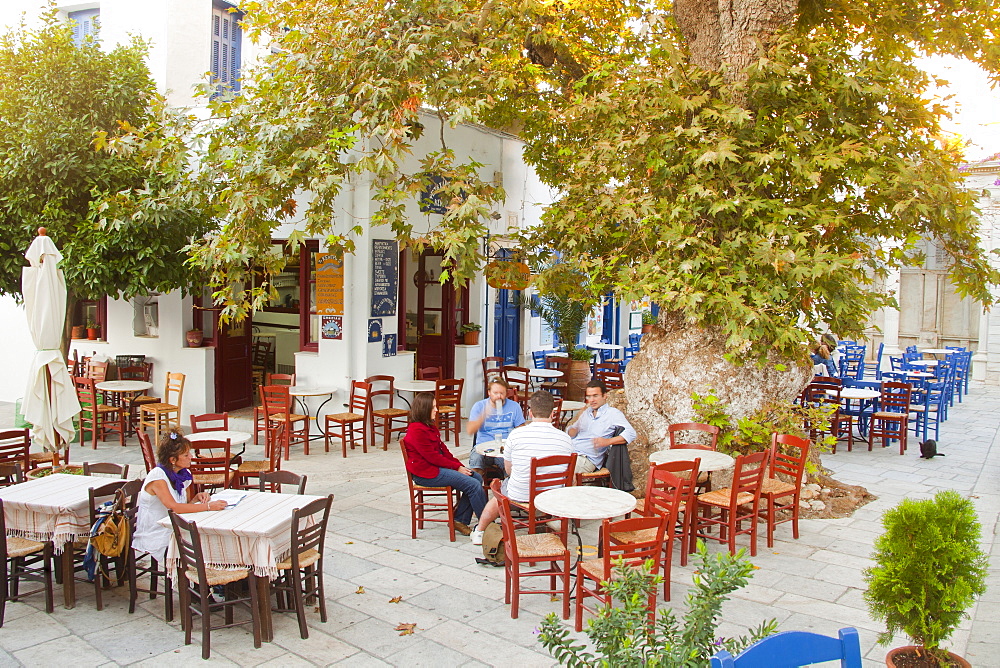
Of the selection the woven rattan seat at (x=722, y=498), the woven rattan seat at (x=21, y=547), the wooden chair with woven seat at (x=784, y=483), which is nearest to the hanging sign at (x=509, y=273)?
the wooden chair with woven seat at (x=784, y=483)

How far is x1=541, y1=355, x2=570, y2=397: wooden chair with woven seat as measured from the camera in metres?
13.1

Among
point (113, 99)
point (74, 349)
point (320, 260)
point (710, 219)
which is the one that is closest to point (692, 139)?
point (710, 219)

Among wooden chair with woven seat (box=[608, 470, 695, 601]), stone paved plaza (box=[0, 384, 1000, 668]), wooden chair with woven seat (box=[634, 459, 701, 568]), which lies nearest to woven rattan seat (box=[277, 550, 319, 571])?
stone paved plaza (box=[0, 384, 1000, 668])

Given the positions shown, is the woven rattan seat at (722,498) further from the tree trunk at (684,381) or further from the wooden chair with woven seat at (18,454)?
the wooden chair with woven seat at (18,454)

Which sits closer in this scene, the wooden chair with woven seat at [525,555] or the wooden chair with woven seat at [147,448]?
the wooden chair with woven seat at [525,555]

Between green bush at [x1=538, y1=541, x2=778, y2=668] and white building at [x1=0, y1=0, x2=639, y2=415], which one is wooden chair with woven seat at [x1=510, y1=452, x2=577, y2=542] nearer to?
green bush at [x1=538, y1=541, x2=778, y2=668]

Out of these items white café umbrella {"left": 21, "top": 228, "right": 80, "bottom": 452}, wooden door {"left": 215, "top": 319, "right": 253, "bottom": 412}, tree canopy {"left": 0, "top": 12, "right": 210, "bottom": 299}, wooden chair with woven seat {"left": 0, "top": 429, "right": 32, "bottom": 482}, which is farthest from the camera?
wooden door {"left": 215, "top": 319, "right": 253, "bottom": 412}

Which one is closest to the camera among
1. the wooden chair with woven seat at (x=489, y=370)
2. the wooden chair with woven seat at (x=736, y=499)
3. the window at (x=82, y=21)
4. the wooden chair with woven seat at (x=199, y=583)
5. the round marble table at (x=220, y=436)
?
the wooden chair with woven seat at (x=199, y=583)

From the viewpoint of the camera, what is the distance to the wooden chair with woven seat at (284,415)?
991cm

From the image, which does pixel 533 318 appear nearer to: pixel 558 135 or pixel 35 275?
pixel 558 135

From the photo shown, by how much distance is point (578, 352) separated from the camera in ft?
46.2

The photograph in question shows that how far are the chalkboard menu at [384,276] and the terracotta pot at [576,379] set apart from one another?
391 cm

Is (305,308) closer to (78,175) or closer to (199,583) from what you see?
(78,175)

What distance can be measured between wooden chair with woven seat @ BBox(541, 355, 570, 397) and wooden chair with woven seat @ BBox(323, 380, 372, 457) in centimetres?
346
